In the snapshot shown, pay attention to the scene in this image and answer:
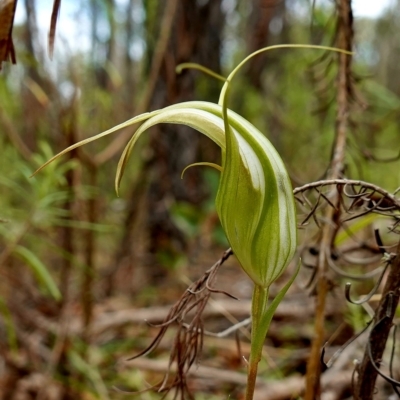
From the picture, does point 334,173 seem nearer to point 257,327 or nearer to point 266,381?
point 257,327

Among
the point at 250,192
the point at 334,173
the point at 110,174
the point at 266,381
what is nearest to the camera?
the point at 250,192

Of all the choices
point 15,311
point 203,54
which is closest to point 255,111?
point 203,54

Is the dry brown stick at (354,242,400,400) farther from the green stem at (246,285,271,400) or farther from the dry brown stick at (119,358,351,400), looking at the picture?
the dry brown stick at (119,358,351,400)

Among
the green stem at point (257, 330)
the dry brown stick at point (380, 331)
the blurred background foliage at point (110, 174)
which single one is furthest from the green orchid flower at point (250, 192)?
the blurred background foliage at point (110, 174)

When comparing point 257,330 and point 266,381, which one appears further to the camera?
point 266,381

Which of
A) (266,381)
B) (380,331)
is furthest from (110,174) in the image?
(380,331)

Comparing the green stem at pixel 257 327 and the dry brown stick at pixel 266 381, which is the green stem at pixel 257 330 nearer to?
the green stem at pixel 257 327

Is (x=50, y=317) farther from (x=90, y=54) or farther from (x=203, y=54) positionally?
(x=203, y=54)
